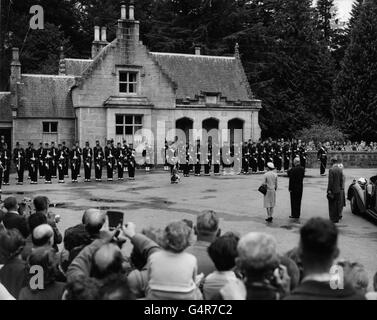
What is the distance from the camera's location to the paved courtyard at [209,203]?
1269 cm

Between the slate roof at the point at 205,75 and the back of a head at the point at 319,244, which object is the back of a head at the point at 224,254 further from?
the slate roof at the point at 205,75

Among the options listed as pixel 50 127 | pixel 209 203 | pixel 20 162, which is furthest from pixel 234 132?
pixel 209 203

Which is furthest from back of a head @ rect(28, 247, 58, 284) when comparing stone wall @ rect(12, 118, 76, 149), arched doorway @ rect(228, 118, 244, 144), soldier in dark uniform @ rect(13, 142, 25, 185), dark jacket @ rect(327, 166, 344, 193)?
arched doorway @ rect(228, 118, 244, 144)

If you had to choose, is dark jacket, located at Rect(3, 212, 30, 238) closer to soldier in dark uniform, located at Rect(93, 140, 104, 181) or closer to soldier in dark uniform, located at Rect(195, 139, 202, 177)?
soldier in dark uniform, located at Rect(93, 140, 104, 181)

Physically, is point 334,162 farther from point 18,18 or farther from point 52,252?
point 18,18

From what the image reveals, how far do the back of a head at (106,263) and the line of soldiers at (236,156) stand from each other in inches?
862

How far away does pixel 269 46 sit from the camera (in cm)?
4931

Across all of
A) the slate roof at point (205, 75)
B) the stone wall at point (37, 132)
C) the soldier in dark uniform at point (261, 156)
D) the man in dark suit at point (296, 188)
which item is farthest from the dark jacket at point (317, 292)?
the slate roof at point (205, 75)

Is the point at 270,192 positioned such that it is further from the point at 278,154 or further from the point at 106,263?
the point at 278,154

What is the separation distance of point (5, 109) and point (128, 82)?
24.3 ft

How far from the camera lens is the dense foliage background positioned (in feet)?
142

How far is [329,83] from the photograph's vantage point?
51.0 m

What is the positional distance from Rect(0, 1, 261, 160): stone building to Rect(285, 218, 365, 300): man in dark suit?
28.6 m

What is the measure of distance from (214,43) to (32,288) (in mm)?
44510
